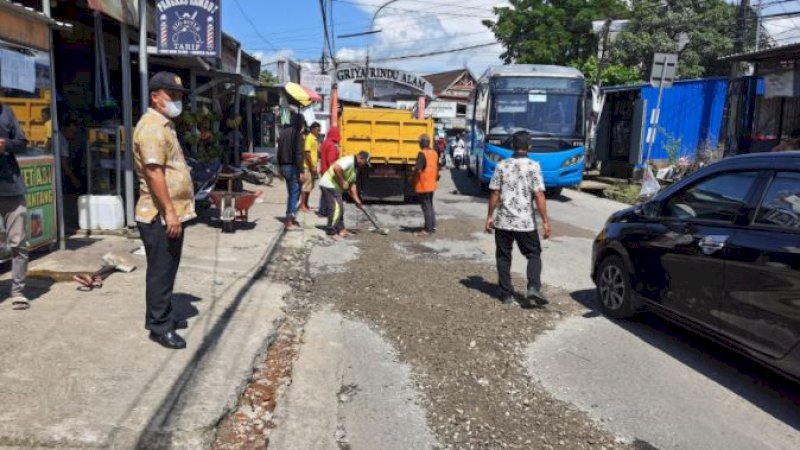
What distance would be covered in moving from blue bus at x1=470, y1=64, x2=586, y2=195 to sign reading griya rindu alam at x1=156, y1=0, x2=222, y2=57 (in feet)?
26.4

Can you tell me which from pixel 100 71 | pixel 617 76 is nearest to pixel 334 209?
pixel 100 71

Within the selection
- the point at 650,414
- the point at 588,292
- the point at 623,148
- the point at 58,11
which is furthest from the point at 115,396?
the point at 623,148

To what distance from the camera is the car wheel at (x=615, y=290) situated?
5.77 meters

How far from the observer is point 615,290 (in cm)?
601

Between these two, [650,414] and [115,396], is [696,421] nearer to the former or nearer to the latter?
[650,414]

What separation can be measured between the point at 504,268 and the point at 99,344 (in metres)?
3.70

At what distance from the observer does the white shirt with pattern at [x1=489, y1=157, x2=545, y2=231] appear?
623cm

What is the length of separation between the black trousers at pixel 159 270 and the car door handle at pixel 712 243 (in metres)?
3.77

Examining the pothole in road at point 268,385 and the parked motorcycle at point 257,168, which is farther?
the parked motorcycle at point 257,168

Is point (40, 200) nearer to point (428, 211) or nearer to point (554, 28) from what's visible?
point (428, 211)

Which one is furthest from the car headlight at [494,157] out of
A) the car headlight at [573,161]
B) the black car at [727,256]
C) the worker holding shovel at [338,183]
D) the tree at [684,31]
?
the tree at [684,31]

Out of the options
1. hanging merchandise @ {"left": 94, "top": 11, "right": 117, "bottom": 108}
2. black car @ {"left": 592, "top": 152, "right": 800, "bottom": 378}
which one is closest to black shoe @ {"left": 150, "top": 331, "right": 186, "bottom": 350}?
black car @ {"left": 592, "top": 152, "right": 800, "bottom": 378}

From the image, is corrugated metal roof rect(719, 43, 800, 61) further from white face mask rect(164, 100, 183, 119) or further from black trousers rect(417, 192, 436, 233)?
white face mask rect(164, 100, 183, 119)

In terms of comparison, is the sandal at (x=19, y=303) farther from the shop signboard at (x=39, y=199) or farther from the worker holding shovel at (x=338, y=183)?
the worker holding shovel at (x=338, y=183)
